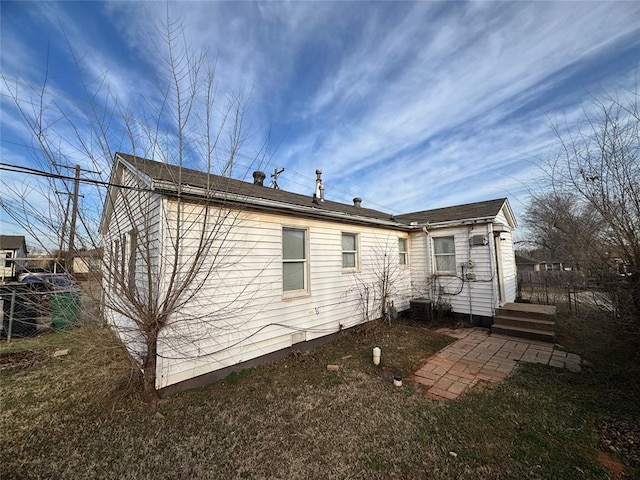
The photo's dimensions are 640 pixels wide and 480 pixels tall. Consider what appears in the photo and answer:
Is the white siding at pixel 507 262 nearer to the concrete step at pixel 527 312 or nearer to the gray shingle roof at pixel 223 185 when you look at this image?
the gray shingle roof at pixel 223 185

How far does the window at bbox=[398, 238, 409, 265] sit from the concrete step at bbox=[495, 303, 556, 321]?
307cm

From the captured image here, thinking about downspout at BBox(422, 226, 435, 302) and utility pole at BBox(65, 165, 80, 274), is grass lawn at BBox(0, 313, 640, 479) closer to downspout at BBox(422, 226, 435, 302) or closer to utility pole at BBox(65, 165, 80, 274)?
utility pole at BBox(65, 165, 80, 274)

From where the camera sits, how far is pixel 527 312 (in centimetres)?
677

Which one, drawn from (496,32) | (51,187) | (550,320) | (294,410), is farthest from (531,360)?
(51,187)

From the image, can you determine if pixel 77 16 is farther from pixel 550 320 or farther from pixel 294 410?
pixel 550 320

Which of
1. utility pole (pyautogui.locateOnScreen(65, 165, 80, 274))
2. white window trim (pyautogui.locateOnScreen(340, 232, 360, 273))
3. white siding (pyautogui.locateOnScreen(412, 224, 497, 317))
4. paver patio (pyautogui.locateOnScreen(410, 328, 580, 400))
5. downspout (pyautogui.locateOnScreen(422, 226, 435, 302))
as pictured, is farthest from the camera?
downspout (pyautogui.locateOnScreen(422, 226, 435, 302))

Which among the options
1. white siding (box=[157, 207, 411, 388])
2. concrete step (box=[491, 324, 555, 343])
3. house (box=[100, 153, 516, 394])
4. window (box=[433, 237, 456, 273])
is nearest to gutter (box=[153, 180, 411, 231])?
house (box=[100, 153, 516, 394])

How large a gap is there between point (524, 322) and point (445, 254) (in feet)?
9.17

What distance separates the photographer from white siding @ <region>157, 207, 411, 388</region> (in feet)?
12.8

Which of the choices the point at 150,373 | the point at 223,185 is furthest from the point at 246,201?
the point at 150,373

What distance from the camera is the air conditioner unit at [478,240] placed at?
7465 mm

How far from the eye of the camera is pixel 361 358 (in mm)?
5191

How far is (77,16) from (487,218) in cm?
970

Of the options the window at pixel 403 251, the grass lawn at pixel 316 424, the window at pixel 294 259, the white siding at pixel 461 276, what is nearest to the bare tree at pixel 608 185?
the grass lawn at pixel 316 424
